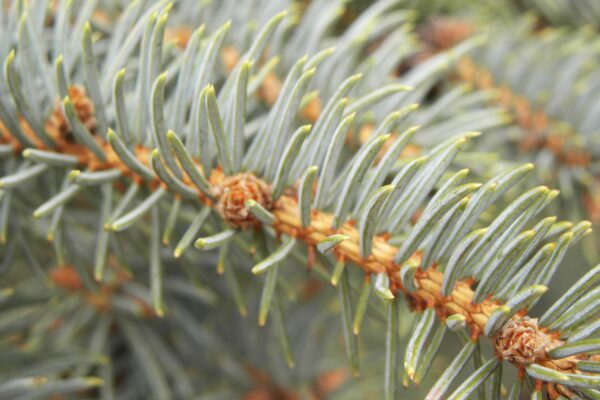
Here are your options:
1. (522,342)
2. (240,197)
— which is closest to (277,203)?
(240,197)

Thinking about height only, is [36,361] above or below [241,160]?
below

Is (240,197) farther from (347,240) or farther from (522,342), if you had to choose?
(522,342)

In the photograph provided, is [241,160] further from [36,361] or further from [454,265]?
[36,361]

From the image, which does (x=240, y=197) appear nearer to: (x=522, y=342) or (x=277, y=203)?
(x=277, y=203)

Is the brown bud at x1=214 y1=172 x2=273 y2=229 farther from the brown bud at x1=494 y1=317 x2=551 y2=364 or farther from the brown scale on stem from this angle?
the brown bud at x1=494 y1=317 x2=551 y2=364

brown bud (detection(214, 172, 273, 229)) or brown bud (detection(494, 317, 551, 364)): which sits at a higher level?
brown bud (detection(214, 172, 273, 229))

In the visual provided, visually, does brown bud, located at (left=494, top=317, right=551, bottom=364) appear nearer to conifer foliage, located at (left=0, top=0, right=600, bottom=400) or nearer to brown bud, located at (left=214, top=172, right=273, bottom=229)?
conifer foliage, located at (left=0, top=0, right=600, bottom=400)

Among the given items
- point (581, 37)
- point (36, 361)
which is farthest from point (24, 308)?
point (581, 37)

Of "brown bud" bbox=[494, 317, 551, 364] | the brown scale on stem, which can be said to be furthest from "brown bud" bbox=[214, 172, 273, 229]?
"brown bud" bbox=[494, 317, 551, 364]
